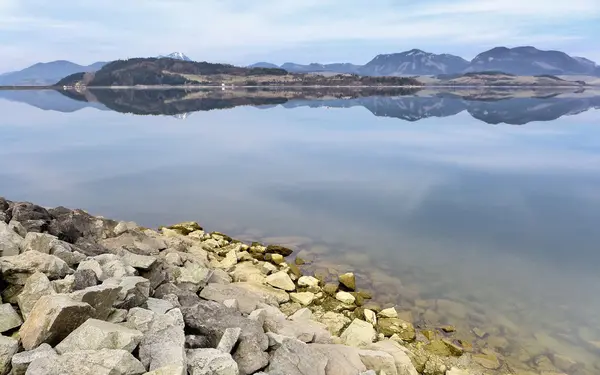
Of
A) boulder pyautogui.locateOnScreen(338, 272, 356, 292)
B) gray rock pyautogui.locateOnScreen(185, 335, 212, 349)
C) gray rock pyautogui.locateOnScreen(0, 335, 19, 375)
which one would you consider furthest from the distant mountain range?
gray rock pyautogui.locateOnScreen(0, 335, 19, 375)

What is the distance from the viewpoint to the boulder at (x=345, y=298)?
37.9 ft

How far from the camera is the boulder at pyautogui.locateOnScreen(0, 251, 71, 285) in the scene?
7289 mm

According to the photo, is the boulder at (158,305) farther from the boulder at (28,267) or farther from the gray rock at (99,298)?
the boulder at (28,267)

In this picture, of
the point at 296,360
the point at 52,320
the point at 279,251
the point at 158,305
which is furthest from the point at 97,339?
the point at 279,251

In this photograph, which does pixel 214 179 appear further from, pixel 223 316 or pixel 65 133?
pixel 65 133

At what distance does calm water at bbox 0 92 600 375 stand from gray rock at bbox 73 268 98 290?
7.36 m

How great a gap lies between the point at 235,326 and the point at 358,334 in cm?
326

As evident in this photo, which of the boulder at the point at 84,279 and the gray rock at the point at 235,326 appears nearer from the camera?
the gray rock at the point at 235,326

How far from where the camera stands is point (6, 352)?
18.2ft

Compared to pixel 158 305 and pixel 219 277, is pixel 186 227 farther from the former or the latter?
pixel 158 305

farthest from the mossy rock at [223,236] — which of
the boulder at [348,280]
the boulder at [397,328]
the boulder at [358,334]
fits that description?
the boulder at [358,334]

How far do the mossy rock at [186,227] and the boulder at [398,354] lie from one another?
30.5 ft

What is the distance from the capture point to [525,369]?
30.0 ft

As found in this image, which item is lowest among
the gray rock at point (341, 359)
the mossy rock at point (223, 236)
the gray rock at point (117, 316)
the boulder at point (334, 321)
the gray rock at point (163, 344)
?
the boulder at point (334, 321)
